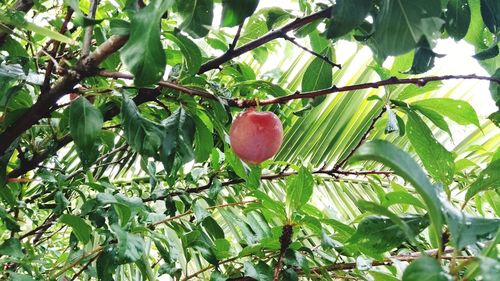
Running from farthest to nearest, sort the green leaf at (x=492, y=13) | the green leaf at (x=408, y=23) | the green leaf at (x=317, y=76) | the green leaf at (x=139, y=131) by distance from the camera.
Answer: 1. the green leaf at (x=317, y=76)
2. the green leaf at (x=139, y=131)
3. the green leaf at (x=492, y=13)
4. the green leaf at (x=408, y=23)

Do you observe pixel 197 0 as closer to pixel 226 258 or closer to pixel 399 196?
pixel 399 196

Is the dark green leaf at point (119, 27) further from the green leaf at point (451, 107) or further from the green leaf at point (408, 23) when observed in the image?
the green leaf at point (451, 107)

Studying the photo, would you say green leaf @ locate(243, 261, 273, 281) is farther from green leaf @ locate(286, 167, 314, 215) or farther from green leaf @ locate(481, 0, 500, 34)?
green leaf @ locate(481, 0, 500, 34)

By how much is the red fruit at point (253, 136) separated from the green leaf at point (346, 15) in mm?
352

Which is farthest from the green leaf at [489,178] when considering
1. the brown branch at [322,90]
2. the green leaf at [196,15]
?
the green leaf at [196,15]

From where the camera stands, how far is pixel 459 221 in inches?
16.1

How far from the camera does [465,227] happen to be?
1.35ft

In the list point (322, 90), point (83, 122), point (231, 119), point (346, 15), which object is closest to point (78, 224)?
point (83, 122)

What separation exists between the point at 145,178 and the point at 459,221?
110 centimetres

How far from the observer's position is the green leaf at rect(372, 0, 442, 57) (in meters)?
0.43

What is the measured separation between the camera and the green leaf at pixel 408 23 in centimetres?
43

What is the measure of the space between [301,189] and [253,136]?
119 millimetres

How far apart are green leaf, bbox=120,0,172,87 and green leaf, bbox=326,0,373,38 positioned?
14 cm

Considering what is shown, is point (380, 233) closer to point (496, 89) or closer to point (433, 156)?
point (433, 156)
